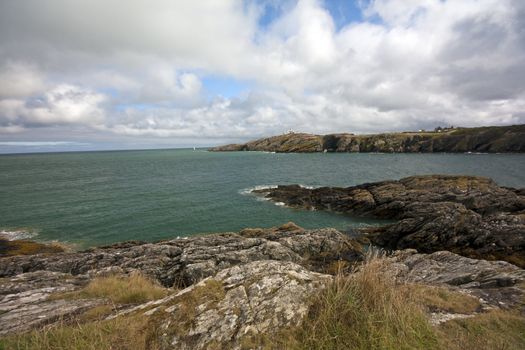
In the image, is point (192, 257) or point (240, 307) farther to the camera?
point (192, 257)

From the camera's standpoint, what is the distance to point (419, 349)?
17.1 ft

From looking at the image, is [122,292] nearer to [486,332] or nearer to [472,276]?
[486,332]

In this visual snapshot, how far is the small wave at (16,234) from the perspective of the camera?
33.0 m

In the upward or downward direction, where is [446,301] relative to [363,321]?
downward

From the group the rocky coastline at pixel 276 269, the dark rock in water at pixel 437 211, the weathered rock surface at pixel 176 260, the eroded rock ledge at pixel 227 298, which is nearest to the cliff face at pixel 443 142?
the dark rock in water at pixel 437 211

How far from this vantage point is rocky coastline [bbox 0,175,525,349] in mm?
6012

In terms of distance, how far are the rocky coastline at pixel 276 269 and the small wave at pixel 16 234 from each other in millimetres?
13880

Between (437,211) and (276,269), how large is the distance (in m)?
30.3

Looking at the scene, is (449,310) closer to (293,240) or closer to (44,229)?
(293,240)

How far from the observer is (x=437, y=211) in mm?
30719

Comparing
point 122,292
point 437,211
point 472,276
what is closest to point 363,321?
point 122,292

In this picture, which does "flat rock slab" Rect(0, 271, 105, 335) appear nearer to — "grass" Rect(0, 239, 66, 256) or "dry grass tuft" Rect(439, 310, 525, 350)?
"dry grass tuft" Rect(439, 310, 525, 350)

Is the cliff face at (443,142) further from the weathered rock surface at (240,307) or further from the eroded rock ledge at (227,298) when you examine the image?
the weathered rock surface at (240,307)

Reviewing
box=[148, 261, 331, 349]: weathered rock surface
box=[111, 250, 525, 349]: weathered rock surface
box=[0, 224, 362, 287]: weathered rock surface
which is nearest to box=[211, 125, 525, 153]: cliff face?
box=[0, 224, 362, 287]: weathered rock surface
